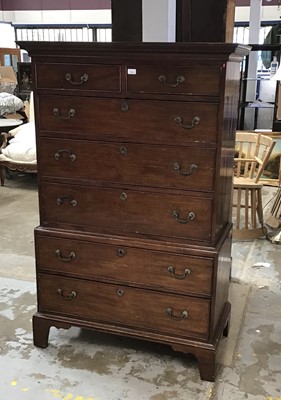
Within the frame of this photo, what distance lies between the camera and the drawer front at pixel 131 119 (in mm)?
1869

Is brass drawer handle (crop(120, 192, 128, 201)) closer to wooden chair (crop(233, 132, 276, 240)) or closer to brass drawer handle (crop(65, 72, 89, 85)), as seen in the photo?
brass drawer handle (crop(65, 72, 89, 85))

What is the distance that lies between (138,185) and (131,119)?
11.1 inches

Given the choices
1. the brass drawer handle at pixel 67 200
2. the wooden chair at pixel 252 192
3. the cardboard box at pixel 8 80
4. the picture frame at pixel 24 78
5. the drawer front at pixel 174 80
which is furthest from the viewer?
the cardboard box at pixel 8 80

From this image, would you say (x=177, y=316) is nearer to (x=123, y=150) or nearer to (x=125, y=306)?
(x=125, y=306)

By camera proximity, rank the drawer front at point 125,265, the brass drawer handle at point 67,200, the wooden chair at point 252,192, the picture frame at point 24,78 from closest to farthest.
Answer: the drawer front at point 125,265, the brass drawer handle at point 67,200, the wooden chair at point 252,192, the picture frame at point 24,78

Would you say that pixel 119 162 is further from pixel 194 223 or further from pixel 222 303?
pixel 222 303

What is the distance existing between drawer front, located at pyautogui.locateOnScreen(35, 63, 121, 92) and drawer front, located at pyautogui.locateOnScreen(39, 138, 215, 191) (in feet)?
A: 0.77

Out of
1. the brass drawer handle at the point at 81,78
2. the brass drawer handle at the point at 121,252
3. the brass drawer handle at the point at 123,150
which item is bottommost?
the brass drawer handle at the point at 121,252

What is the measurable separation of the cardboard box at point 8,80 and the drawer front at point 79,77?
6.64 meters

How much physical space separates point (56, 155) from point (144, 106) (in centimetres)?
47

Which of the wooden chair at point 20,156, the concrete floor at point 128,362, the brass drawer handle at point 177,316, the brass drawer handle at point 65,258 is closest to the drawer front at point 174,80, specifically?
the brass drawer handle at point 65,258

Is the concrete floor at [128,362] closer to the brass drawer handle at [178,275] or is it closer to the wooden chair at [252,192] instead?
the brass drawer handle at [178,275]

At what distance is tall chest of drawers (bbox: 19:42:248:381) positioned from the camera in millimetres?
1875

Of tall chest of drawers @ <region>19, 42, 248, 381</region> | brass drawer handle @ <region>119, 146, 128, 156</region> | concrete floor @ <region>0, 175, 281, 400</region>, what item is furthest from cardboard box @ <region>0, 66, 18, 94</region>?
brass drawer handle @ <region>119, 146, 128, 156</region>
